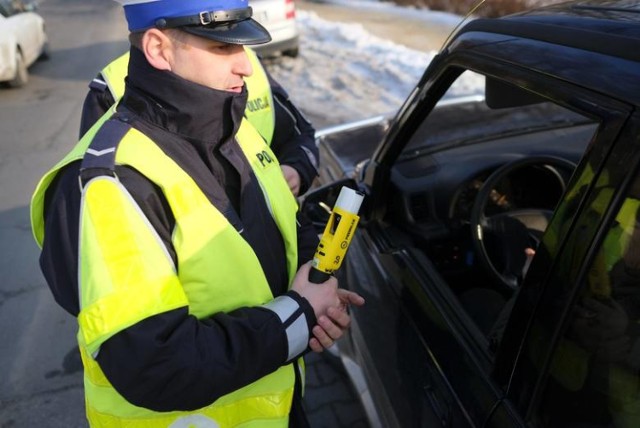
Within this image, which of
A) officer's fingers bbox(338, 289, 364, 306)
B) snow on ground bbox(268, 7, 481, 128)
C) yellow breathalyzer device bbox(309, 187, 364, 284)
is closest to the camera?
yellow breathalyzer device bbox(309, 187, 364, 284)

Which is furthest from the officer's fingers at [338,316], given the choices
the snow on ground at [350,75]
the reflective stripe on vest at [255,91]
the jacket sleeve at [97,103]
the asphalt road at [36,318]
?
the snow on ground at [350,75]

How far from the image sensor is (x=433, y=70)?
1.74 m

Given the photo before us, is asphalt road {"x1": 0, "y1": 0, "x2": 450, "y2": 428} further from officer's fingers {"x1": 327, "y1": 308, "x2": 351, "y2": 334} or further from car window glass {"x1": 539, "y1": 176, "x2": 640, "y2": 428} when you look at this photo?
car window glass {"x1": 539, "y1": 176, "x2": 640, "y2": 428}

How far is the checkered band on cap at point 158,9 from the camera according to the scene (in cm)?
123

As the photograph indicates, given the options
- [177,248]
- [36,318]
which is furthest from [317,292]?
[36,318]

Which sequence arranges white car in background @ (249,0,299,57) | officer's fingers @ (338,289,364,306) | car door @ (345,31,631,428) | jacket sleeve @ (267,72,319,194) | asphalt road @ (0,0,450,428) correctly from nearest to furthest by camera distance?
car door @ (345,31,631,428) → officer's fingers @ (338,289,364,306) → jacket sleeve @ (267,72,319,194) → asphalt road @ (0,0,450,428) → white car in background @ (249,0,299,57)

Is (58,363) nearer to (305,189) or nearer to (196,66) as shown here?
(305,189)

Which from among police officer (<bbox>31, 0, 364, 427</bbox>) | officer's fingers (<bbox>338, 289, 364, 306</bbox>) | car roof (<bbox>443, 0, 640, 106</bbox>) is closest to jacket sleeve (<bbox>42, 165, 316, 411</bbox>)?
police officer (<bbox>31, 0, 364, 427</bbox>)

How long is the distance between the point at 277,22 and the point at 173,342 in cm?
781

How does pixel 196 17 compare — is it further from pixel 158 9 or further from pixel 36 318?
pixel 36 318

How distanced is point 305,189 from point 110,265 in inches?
56.1

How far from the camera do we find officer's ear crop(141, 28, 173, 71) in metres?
1.24

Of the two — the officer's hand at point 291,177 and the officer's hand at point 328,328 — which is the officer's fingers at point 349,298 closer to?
the officer's hand at point 328,328

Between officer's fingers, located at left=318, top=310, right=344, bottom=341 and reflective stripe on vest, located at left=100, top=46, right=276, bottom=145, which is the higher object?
reflective stripe on vest, located at left=100, top=46, right=276, bottom=145
